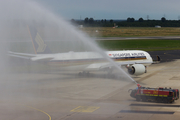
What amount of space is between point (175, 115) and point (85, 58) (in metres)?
29.9

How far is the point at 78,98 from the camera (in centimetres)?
3891

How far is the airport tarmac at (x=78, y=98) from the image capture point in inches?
1220

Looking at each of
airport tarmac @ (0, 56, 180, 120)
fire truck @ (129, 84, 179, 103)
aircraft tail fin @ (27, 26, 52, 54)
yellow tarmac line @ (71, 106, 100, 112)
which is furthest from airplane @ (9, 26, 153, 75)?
yellow tarmac line @ (71, 106, 100, 112)

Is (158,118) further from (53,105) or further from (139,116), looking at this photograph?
(53,105)

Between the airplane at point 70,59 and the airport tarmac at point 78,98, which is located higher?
the airplane at point 70,59

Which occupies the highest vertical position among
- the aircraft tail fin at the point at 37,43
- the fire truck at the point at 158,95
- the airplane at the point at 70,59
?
the aircraft tail fin at the point at 37,43

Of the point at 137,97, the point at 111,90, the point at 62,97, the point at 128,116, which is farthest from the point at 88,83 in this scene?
the point at 128,116

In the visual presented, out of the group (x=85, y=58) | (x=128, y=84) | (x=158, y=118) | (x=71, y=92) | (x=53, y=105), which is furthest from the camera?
(x=85, y=58)

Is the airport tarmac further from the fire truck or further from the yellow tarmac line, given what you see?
the fire truck

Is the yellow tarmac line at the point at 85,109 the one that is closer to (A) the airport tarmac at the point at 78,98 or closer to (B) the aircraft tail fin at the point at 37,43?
(A) the airport tarmac at the point at 78,98

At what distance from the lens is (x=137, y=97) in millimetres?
36812

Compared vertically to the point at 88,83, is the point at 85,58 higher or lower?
higher

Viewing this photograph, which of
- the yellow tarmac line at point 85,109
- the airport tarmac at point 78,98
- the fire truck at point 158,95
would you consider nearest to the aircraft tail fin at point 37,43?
the airport tarmac at point 78,98

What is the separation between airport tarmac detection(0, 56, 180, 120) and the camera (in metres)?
31.0
